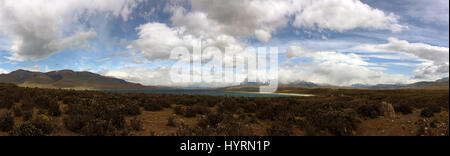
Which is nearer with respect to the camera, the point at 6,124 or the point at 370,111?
the point at 6,124

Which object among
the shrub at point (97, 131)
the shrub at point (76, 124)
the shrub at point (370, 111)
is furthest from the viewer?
the shrub at point (370, 111)

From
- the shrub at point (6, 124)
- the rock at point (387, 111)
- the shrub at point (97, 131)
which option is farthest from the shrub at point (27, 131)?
the rock at point (387, 111)

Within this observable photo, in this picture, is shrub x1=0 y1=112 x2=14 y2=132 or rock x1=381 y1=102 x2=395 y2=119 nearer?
shrub x1=0 y1=112 x2=14 y2=132

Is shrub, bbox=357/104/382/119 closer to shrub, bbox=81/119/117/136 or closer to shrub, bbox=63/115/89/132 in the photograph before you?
shrub, bbox=81/119/117/136

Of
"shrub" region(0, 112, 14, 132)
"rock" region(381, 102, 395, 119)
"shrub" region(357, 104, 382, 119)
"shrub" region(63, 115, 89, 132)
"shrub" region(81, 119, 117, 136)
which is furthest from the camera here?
"rock" region(381, 102, 395, 119)

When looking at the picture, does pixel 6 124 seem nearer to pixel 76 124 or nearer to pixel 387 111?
pixel 76 124

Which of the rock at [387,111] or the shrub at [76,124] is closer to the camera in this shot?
the shrub at [76,124]

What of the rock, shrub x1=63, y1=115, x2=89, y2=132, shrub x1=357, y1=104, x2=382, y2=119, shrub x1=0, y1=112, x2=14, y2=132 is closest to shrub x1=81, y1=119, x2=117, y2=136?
shrub x1=63, y1=115, x2=89, y2=132

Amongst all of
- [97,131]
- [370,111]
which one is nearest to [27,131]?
[97,131]

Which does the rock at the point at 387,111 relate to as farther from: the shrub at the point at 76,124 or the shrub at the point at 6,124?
the shrub at the point at 6,124

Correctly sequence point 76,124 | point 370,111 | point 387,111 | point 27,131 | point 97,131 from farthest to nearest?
1. point 387,111
2. point 370,111
3. point 76,124
4. point 97,131
5. point 27,131
